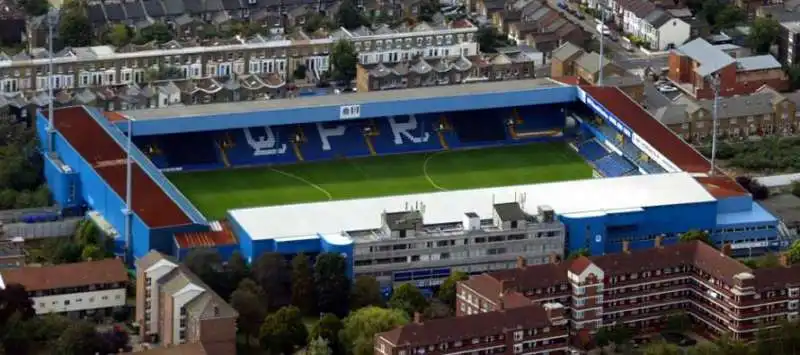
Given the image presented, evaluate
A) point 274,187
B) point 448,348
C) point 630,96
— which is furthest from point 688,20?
point 448,348

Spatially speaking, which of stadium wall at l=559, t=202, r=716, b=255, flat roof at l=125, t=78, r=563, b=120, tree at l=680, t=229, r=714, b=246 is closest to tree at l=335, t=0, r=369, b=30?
flat roof at l=125, t=78, r=563, b=120

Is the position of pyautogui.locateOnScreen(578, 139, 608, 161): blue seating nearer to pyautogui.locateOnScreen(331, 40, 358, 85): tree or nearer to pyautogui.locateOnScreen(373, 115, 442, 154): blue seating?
pyautogui.locateOnScreen(373, 115, 442, 154): blue seating

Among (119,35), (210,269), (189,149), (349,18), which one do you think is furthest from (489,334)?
(349,18)

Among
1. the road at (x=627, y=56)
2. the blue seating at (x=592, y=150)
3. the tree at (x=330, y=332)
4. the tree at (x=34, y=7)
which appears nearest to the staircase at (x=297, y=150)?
the blue seating at (x=592, y=150)

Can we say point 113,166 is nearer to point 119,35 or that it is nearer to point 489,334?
point 119,35

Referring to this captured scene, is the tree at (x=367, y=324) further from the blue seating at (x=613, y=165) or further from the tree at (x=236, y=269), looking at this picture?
the blue seating at (x=613, y=165)

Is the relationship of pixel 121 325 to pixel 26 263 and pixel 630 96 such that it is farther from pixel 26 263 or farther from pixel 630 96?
pixel 630 96
